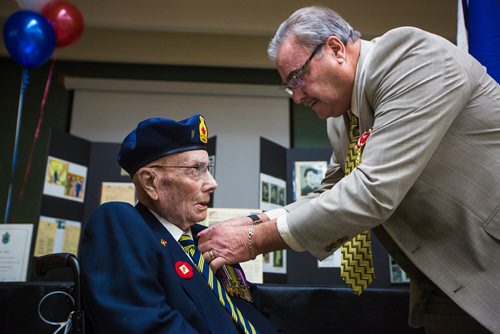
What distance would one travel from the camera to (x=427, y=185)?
137cm

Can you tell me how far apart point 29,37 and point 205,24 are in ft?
5.75

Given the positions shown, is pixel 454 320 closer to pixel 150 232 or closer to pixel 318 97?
pixel 318 97

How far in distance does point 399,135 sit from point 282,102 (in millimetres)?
3818

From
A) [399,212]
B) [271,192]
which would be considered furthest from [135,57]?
[399,212]

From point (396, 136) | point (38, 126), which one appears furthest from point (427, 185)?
point (38, 126)

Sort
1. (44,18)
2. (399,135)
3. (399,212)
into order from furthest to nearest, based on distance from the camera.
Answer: (44,18)
(399,212)
(399,135)

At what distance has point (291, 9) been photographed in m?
4.89

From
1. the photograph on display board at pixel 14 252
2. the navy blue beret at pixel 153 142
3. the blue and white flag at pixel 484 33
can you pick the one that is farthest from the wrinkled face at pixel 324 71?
the photograph on display board at pixel 14 252

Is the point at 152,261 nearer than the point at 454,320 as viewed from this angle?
Yes

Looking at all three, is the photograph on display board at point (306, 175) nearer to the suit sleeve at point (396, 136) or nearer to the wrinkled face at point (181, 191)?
the wrinkled face at point (181, 191)

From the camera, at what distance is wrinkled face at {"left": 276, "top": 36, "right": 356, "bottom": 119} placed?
155 cm

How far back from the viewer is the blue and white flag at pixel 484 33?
91.4 inches

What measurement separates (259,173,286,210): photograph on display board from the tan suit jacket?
4.56 ft

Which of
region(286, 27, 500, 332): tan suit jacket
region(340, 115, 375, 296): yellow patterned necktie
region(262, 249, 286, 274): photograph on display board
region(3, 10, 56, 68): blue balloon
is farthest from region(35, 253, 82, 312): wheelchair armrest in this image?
region(3, 10, 56, 68): blue balloon
